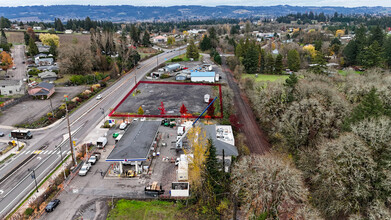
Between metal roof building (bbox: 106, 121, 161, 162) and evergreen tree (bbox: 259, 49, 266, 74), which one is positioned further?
evergreen tree (bbox: 259, 49, 266, 74)

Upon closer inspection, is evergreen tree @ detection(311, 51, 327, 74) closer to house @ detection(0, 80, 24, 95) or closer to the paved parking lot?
the paved parking lot

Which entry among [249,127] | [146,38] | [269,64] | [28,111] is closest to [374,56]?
[269,64]

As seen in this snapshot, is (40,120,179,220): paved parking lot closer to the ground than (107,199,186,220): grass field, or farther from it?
farther from it

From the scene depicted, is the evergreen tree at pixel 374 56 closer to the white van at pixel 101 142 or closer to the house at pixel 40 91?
the white van at pixel 101 142

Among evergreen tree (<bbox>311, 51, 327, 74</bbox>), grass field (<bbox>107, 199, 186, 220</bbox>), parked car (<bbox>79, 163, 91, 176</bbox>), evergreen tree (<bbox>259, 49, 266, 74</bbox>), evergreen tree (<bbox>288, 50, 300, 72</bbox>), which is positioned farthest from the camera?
evergreen tree (<bbox>259, 49, 266, 74</bbox>)

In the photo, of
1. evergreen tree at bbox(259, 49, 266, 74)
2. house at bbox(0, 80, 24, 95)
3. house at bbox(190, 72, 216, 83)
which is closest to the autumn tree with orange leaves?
house at bbox(0, 80, 24, 95)

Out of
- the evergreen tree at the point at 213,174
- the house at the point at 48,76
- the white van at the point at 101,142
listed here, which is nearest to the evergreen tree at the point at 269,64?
the white van at the point at 101,142
